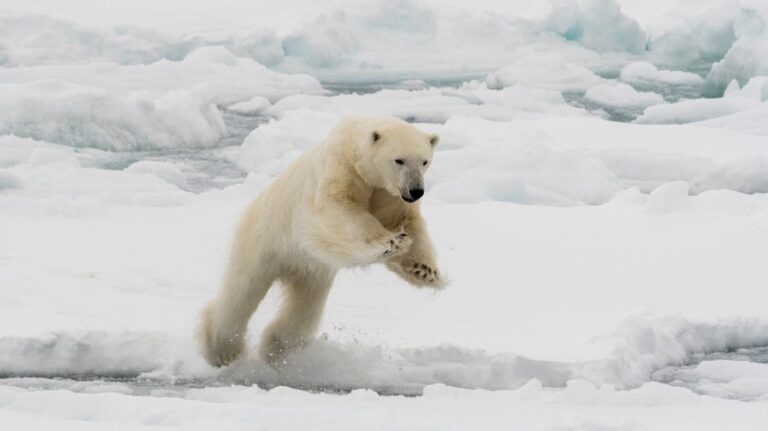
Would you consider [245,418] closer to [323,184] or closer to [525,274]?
[323,184]

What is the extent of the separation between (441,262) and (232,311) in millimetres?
1993

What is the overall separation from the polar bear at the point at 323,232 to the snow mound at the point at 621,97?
516 inches

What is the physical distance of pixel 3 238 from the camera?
19.6 feet

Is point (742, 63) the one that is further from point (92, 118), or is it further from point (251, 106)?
point (92, 118)

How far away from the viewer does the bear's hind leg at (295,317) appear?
14.0 ft

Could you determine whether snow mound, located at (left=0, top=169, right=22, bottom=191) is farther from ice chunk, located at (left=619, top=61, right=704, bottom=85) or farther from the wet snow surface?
ice chunk, located at (left=619, top=61, right=704, bottom=85)

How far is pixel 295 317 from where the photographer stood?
435 cm

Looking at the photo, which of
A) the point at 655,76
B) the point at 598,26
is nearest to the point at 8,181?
the point at 655,76

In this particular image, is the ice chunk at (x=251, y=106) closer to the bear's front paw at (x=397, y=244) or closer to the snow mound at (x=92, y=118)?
the snow mound at (x=92, y=118)

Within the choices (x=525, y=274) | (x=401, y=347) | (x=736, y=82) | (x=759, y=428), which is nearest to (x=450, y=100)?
(x=736, y=82)

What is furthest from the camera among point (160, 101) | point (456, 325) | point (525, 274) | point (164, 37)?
point (164, 37)

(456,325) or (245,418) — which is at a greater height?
(456,325)

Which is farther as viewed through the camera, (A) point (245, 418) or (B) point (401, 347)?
(B) point (401, 347)

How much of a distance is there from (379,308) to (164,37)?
586 inches
